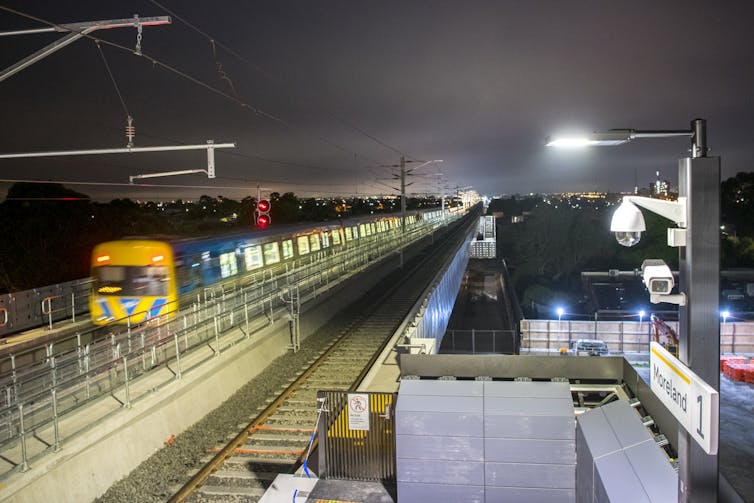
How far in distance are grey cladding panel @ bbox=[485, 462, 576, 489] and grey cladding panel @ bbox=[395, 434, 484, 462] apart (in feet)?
0.75

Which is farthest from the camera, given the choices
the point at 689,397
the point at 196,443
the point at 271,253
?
the point at 271,253

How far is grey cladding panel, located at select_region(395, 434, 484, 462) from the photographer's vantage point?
253 inches

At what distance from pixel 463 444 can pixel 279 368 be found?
878cm

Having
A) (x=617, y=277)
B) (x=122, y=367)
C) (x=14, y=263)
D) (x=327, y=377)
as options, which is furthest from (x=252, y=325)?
(x=617, y=277)

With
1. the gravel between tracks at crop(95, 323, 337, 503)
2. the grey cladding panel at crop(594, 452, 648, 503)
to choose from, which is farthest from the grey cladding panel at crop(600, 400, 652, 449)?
the gravel between tracks at crop(95, 323, 337, 503)

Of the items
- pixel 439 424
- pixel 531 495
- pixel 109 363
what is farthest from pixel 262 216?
pixel 531 495

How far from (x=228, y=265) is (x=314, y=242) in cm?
977

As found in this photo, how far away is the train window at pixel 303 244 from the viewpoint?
26.0 metres

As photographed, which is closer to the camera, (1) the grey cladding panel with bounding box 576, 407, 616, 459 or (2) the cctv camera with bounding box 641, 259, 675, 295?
(2) the cctv camera with bounding box 641, 259, 675, 295

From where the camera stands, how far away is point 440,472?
21.5ft

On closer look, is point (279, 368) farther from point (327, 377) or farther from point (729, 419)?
point (729, 419)

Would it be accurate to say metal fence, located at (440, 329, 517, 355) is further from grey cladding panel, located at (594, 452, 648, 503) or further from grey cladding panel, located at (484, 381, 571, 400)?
grey cladding panel, located at (594, 452, 648, 503)

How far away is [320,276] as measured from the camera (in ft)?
69.6

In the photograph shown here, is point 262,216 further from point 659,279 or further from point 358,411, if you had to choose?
point 659,279
